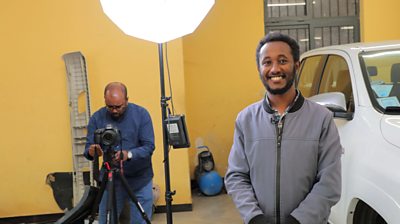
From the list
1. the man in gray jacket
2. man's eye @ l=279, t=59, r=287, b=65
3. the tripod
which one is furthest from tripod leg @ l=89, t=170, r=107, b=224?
man's eye @ l=279, t=59, r=287, b=65

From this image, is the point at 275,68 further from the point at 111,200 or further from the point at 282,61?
the point at 111,200

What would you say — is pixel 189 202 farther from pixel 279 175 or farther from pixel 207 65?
pixel 279 175

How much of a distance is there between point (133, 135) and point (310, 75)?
1602mm

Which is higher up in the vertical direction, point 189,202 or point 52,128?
point 52,128

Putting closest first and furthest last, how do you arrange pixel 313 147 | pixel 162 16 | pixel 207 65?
pixel 313 147 → pixel 162 16 → pixel 207 65

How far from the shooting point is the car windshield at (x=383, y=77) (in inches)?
79.4

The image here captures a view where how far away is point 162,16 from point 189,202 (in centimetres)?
244

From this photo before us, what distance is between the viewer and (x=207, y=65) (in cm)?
480

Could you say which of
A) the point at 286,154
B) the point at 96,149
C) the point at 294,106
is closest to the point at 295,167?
the point at 286,154

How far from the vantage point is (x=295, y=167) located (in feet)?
4.17

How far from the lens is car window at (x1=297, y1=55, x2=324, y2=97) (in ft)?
9.59

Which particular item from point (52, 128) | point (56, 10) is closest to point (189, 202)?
point (52, 128)

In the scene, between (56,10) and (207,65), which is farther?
(207,65)

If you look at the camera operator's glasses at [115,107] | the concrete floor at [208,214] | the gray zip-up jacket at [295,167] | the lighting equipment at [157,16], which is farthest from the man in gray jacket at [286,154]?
the concrete floor at [208,214]
